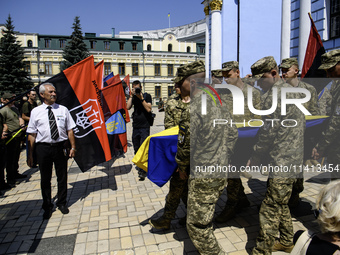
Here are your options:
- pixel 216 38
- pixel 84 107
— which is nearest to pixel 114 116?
pixel 84 107

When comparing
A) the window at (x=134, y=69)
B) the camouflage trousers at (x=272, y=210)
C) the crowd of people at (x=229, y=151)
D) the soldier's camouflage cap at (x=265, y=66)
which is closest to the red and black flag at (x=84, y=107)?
the crowd of people at (x=229, y=151)

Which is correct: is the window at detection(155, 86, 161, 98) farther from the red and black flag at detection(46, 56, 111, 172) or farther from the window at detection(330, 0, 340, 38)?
the red and black flag at detection(46, 56, 111, 172)

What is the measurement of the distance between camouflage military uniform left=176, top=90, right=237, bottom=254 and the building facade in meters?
40.4

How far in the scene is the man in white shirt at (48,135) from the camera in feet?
14.1

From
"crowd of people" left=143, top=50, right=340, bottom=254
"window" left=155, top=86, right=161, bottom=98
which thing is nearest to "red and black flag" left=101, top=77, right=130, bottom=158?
"crowd of people" left=143, top=50, right=340, bottom=254

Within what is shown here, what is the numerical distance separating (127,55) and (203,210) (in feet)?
148

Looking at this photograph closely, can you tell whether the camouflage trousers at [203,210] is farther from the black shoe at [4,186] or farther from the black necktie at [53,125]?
the black shoe at [4,186]

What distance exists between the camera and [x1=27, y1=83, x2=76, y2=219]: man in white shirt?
14.1 feet

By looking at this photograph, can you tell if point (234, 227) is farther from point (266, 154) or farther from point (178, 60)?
point (178, 60)

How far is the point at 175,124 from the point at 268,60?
1.69m

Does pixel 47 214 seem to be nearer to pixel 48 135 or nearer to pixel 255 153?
pixel 48 135

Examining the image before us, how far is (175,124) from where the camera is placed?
4297 millimetres

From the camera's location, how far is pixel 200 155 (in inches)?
109

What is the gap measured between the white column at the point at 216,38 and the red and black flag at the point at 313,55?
9544mm
